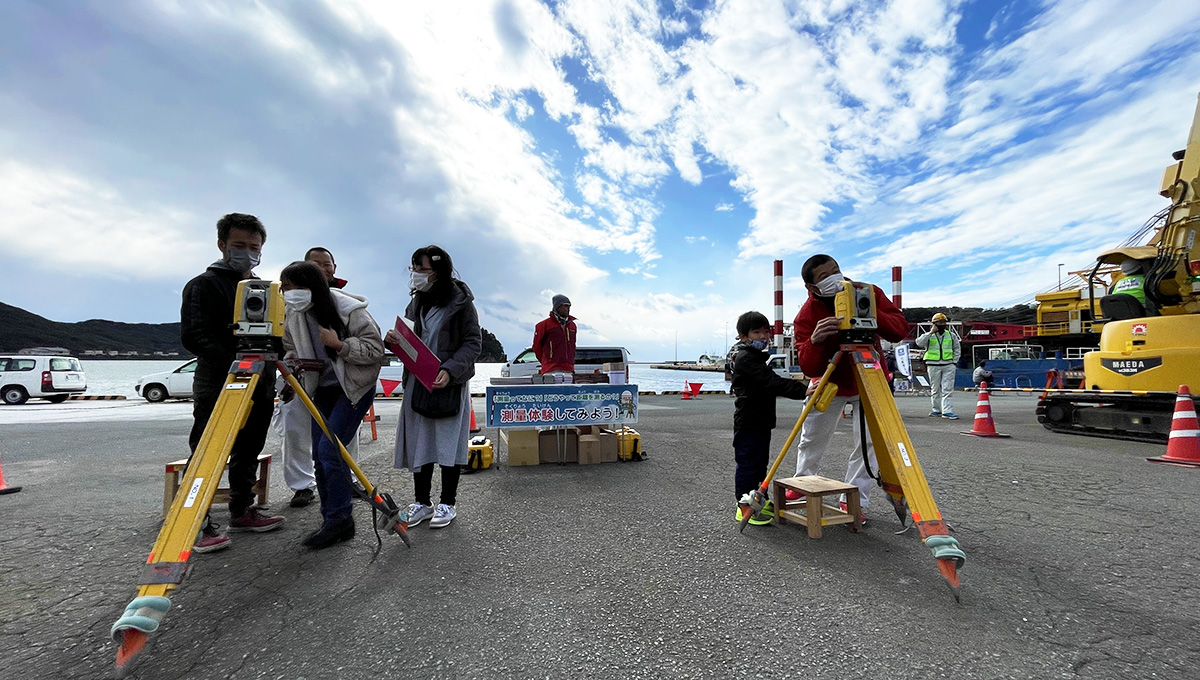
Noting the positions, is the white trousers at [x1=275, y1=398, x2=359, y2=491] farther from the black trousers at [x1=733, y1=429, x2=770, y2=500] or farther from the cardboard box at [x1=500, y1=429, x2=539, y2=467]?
the black trousers at [x1=733, y1=429, x2=770, y2=500]

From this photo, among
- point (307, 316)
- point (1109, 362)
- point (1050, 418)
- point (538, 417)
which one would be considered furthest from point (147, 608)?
point (1050, 418)

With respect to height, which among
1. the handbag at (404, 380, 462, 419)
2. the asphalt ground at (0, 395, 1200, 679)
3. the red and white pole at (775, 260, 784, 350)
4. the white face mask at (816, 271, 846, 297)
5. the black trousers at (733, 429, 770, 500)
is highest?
the red and white pole at (775, 260, 784, 350)

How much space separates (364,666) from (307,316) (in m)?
2.19

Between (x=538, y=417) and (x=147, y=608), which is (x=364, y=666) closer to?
(x=147, y=608)

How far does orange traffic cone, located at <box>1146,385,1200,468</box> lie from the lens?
223 inches

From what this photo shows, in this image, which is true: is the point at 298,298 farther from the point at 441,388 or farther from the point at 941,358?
the point at 941,358

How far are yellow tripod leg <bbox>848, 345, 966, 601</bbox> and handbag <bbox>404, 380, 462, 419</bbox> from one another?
8.04 ft

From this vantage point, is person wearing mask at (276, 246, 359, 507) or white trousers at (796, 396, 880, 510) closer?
white trousers at (796, 396, 880, 510)

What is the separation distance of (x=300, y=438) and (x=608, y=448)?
10.4 ft

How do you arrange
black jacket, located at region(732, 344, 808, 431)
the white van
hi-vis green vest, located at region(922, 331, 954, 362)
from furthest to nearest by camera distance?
the white van → hi-vis green vest, located at region(922, 331, 954, 362) → black jacket, located at region(732, 344, 808, 431)

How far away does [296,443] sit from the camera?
13.1 feet

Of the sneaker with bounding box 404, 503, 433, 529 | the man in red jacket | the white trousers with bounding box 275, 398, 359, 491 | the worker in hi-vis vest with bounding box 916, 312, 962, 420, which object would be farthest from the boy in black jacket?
the worker in hi-vis vest with bounding box 916, 312, 962, 420

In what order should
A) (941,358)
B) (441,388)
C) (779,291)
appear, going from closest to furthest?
1. (441,388)
2. (941,358)
3. (779,291)

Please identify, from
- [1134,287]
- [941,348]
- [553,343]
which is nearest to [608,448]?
[553,343]
